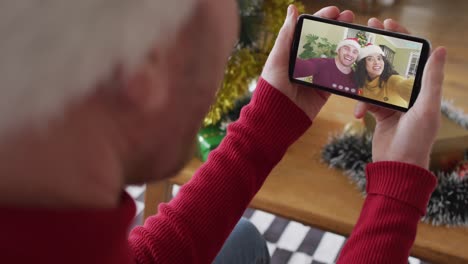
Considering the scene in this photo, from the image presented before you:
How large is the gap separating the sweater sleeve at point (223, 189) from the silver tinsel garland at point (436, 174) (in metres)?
0.20

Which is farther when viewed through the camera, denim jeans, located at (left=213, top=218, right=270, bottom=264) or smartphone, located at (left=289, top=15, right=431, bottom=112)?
denim jeans, located at (left=213, top=218, right=270, bottom=264)

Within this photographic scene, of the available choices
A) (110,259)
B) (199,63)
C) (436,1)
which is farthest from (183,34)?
(436,1)

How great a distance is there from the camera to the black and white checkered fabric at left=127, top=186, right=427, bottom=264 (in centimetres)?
118

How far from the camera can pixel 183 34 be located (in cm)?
30

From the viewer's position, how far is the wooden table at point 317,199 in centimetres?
76

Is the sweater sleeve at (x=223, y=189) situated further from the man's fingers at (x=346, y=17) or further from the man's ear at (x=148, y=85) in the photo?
the man's ear at (x=148, y=85)

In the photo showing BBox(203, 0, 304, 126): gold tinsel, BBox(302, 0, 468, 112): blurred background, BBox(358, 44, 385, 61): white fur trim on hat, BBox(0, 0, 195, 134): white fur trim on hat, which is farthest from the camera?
BBox(302, 0, 468, 112): blurred background

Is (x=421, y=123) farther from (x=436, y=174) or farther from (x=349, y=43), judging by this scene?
(x=436, y=174)

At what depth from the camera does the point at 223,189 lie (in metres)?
0.63

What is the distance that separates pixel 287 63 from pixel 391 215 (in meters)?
0.23

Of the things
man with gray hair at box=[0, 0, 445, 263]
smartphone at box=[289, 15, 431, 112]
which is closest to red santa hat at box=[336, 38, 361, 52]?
smartphone at box=[289, 15, 431, 112]

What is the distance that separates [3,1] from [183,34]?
3.6 inches

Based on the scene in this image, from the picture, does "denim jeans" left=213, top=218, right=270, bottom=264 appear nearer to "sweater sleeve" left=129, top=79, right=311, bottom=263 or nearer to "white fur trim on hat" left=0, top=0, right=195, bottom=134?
"sweater sleeve" left=129, top=79, right=311, bottom=263

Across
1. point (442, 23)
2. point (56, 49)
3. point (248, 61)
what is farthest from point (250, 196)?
point (442, 23)
